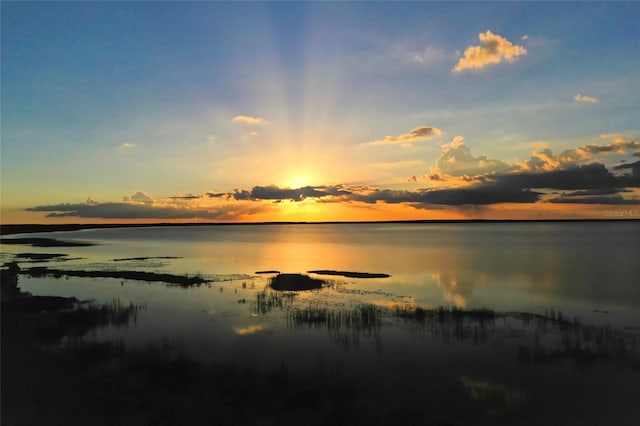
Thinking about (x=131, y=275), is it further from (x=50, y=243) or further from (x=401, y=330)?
(x=50, y=243)

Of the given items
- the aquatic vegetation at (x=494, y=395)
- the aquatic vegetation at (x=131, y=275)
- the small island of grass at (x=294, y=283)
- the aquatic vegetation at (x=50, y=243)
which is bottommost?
the aquatic vegetation at (x=50, y=243)

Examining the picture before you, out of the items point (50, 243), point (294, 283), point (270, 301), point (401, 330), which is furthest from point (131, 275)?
point (50, 243)

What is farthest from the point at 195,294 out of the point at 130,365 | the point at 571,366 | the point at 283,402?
the point at 571,366

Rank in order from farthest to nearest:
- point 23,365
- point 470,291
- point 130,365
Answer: point 470,291, point 130,365, point 23,365

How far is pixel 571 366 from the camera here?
19.2 m


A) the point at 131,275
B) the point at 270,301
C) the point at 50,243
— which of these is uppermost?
the point at 270,301

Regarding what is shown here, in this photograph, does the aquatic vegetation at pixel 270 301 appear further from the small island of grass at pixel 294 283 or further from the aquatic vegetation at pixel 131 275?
the aquatic vegetation at pixel 131 275

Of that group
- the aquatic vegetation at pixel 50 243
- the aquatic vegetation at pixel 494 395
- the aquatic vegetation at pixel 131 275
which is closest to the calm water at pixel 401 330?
the aquatic vegetation at pixel 494 395

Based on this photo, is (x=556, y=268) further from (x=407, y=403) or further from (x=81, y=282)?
(x=81, y=282)

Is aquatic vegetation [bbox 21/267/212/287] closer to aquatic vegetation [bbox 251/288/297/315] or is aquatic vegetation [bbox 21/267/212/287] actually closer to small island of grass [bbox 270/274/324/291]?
small island of grass [bbox 270/274/324/291]

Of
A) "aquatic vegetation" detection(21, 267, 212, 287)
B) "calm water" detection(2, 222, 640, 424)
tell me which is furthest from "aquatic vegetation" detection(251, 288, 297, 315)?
"aquatic vegetation" detection(21, 267, 212, 287)

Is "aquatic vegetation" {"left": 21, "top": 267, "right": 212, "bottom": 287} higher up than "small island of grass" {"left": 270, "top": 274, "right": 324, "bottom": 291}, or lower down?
higher up

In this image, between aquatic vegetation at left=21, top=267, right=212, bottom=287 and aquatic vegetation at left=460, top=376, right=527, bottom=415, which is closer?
aquatic vegetation at left=460, top=376, right=527, bottom=415

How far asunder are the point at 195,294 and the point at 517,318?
27069 millimetres
